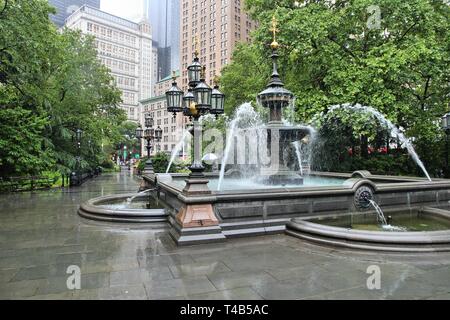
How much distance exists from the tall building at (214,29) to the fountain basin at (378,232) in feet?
293

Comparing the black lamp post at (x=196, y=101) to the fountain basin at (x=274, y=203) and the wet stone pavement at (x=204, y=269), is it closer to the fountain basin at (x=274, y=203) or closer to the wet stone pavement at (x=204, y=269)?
the fountain basin at (x=274, y=203)

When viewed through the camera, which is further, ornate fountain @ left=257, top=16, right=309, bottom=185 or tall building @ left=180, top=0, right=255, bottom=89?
tall building @ left=180, top=0, right=255, bottom=89

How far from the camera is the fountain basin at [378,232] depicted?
6066mm

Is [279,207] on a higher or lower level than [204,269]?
higher

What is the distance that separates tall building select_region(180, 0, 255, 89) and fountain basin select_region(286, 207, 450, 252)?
8938cm

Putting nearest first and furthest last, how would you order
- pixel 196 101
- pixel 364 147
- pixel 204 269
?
1. pixel 204 269
2. pixel 196 101
3. pixel 364 147

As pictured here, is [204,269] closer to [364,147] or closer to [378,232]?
[378,232]

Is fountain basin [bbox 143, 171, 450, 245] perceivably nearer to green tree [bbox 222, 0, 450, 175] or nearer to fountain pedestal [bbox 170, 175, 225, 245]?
fountain pedestal [bbox 170, 175, 225, 245]

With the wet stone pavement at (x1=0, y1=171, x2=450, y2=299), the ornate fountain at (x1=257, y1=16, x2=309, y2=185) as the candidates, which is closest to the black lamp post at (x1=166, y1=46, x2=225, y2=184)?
the wet stone pavement at (x1=0, y1=171, x2=450, y2=299)

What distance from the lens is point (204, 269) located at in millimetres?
5266

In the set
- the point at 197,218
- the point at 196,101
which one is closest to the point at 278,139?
the point at 196,101

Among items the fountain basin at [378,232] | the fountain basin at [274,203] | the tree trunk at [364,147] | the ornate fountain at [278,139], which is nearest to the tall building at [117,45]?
the tree trunk at [364,147]

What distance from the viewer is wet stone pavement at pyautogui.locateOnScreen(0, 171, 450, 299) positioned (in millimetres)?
4305

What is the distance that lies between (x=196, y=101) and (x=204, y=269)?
14.3 ft
